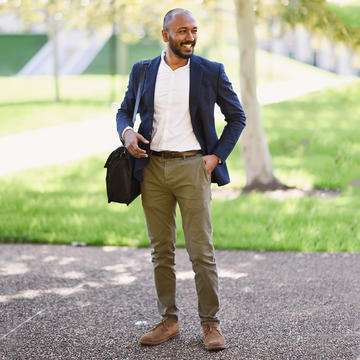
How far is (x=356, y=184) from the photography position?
11367mm

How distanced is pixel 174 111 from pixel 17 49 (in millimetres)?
40366

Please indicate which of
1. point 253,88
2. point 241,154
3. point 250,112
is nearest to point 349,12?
point 253,88

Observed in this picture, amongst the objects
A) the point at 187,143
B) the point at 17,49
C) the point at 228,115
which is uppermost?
the point at 17,49

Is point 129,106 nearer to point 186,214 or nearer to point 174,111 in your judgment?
point 174,111

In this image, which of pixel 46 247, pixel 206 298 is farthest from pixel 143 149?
pixel 46 247

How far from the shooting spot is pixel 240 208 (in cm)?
931

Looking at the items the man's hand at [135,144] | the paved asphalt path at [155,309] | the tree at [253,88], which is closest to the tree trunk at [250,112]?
the tree at [253,88]

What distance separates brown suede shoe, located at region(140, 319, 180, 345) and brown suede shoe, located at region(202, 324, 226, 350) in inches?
Result: 10.2

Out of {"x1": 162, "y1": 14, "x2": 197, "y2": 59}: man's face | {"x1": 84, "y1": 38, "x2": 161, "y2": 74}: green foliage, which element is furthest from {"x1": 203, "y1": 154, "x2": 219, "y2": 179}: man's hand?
{"x1": 84, "y1": 38, "x2": 161, "y2": 74}: green foliage

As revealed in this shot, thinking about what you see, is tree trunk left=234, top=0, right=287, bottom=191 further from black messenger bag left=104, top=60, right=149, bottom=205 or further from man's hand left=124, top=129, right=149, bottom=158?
man's hand left=124, top=129, right=149, bottom=158

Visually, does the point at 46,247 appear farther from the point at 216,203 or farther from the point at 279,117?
the point at 279,117

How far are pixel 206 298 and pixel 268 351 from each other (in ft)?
1.68

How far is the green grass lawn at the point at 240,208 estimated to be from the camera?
791 centimetres

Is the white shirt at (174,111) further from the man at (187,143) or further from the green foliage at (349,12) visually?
the green foliage at (349,12)
